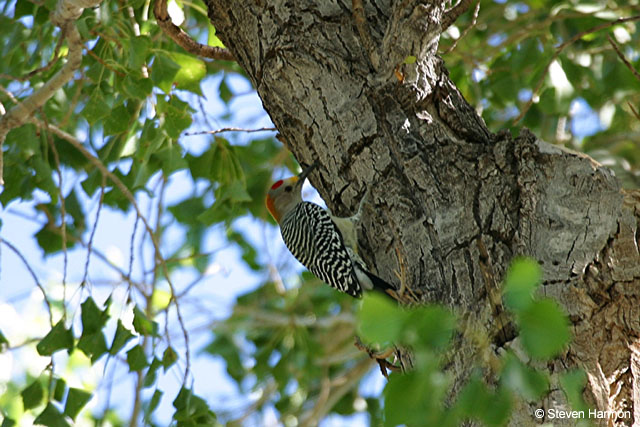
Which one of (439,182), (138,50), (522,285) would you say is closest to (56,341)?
(138,50)

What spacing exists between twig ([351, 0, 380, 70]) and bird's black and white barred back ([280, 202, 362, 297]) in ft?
3.52

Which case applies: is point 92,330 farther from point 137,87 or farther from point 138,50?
point 138,50

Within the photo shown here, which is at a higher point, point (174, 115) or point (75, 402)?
point (174, 115)

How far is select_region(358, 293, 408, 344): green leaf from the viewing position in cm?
117

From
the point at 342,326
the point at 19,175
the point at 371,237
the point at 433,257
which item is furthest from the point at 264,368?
the point at 433,257

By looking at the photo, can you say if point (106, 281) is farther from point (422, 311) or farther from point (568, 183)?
point (422, 311)

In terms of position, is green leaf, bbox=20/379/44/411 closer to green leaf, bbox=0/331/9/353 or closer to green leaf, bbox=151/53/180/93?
green leaf, bbox=0/331/9/353

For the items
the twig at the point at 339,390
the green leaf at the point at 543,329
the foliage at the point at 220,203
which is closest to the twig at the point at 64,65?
the foliage at the point at 220,203

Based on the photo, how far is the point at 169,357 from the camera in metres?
3.14

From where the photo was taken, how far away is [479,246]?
2.21 metres

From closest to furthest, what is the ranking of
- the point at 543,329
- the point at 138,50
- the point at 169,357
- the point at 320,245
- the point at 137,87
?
the point at 543,329 → the point at 138,50 → the point at 137,87 → the point at 169,357 → the point at 320,245

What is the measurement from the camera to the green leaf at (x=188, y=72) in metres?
3.15

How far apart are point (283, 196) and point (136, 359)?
211 centimetres

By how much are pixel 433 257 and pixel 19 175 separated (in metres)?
2.35
